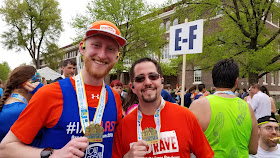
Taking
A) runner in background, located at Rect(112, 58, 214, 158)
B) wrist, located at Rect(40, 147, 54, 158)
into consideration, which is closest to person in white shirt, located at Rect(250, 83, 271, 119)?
runner in background, located at Rect(112, 58, 214, 158)

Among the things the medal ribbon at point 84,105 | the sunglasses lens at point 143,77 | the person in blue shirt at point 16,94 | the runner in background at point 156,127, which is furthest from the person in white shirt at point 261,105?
the person in blue shirt at point 16,94

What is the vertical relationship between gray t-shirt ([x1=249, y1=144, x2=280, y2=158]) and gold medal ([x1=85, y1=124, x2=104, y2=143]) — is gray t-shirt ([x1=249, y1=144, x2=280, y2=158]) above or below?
below

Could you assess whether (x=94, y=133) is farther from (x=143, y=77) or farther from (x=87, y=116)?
(x=143, y=77)

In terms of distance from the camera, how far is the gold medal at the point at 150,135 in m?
1.81

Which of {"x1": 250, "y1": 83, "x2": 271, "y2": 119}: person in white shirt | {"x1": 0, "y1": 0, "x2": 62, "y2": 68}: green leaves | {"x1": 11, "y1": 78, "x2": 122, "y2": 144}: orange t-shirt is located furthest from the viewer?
{"x1": 0, "y1": 0, "x2": 62, "y2": 68}: green leaves

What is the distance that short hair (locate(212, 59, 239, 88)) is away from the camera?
2.79 metres

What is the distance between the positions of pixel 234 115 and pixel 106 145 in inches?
66.7

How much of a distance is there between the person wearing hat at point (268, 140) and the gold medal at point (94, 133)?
2.97 m

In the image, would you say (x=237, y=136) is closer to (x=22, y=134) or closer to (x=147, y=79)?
(x=147, y=79)

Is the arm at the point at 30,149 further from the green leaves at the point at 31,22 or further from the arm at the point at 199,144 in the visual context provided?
the green leaves at the point at 31,22

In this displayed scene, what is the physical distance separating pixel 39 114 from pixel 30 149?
25cm

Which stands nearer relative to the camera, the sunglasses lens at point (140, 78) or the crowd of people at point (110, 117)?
the crowd of people at point (110, 117)

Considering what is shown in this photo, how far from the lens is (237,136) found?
2521mm

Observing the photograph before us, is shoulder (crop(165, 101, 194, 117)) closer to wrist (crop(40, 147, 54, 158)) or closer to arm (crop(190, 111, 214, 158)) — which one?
arm (crop(190, 111, 214, 158))
